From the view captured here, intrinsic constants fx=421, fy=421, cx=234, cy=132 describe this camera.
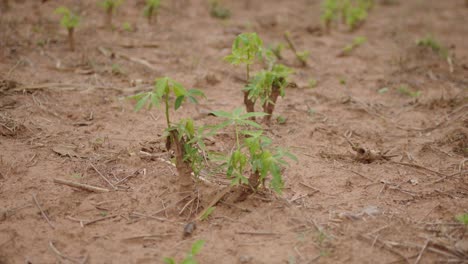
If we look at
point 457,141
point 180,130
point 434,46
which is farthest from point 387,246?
point 434,46

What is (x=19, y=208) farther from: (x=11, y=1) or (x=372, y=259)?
(x=11, y=1)

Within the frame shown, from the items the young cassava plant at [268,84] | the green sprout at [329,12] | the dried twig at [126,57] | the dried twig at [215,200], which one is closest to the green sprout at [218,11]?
the green sprout at [329,12]

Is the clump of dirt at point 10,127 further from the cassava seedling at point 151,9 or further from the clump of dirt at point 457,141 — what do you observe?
the clump of dirt at point 457,141

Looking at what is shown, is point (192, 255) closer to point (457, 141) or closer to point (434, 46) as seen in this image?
point (457, 141)

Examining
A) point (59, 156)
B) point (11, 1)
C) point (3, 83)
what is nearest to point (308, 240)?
point (59, 156)

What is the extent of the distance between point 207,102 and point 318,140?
3.84 ft

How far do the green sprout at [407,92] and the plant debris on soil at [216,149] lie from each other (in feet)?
0.05

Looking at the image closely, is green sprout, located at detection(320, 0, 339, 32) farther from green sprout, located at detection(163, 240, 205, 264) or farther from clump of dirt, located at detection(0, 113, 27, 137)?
green sprout, located at detection(163, 240, 205, 264)

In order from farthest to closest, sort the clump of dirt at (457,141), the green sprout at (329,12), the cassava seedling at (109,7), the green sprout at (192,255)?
the green sprout at (329,12)
the cassava seedling at (109,7)
the clump of dirt at (457,141)
the green sprout at (192,255)

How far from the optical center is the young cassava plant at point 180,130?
230cm

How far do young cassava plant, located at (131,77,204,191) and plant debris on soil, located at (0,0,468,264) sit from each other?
0.55 feet

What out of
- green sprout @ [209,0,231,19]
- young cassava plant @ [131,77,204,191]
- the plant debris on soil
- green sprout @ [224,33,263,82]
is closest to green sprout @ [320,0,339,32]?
the plant debris on soil

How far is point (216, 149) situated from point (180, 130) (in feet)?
2.95

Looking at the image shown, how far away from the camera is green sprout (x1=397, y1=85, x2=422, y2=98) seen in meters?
4.35
